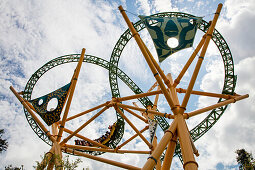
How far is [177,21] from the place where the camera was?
22.3ft

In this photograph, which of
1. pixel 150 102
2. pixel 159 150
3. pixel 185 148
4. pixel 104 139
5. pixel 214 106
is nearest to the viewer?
pixel 159 150

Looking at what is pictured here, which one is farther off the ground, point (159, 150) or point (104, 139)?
point (104, 139)

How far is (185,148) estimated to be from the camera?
434cm

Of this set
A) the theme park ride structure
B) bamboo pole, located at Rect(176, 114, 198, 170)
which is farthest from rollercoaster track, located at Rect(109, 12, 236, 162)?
bamboo pole, located at Rect(176, 114, 198, 170)

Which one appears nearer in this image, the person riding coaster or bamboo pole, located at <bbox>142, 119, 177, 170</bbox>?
bamboo pole, located at <bbox>142, 119, 177, 170</bbox>

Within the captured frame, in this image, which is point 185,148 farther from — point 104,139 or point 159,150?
point 104,139

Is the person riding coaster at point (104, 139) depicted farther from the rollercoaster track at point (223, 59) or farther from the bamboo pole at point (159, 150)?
the bamboo pole at point (159, 150)

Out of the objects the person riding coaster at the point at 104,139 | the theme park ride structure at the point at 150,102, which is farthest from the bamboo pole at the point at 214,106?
the person riding coaster at the point at 104,139

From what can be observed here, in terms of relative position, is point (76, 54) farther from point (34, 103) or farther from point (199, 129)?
point (199, 129)

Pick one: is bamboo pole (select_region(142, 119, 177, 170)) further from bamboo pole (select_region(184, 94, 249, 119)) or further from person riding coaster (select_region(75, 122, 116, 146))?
person riding coaster (select_region(75, 122, 116, 146))

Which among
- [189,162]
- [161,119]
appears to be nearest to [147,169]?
[189,162]

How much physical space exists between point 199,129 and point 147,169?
32.2ft

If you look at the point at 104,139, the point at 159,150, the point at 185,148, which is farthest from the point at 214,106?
the point at 104,139

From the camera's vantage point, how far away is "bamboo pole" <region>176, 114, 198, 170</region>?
159 inches
